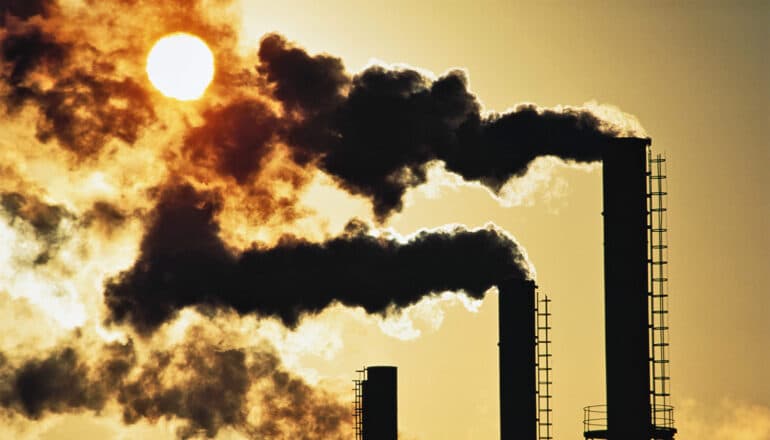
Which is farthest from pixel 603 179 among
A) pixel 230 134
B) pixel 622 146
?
pixel 230 134

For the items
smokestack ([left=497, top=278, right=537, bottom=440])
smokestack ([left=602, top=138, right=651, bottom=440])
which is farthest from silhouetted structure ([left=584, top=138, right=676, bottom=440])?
smokestack ([left=497, top=278, right=537, bottom=440])

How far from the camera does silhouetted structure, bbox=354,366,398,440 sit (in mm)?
54438

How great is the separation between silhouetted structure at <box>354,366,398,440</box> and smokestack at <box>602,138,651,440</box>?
1194cm

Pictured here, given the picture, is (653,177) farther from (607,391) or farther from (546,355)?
(546,355)

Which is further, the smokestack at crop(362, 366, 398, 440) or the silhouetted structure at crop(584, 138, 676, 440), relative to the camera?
the smokestack at crop(362, 366, 398, 440)

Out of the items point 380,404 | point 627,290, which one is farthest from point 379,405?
point 627,290

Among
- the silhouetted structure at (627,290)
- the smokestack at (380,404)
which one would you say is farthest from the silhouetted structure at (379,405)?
the silhouetted structure at (627,290)

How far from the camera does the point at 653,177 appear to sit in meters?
44.0

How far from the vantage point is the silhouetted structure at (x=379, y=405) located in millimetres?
54438

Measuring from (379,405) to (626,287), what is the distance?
13.1 m

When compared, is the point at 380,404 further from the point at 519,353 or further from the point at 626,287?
the point at 626,287

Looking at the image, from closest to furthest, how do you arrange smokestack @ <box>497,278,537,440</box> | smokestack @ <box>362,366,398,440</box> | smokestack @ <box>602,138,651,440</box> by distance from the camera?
smokestack @ <box>602,138,651,440</box> → smokestack @ <box>497,278,537,440</box> → smokestack @ <box>362,366,398,440</box>

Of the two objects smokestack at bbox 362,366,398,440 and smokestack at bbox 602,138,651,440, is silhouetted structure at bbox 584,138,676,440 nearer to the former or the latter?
smokestack at bbox 602,138,651,440

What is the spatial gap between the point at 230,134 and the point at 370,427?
→ 10393 millimetres
